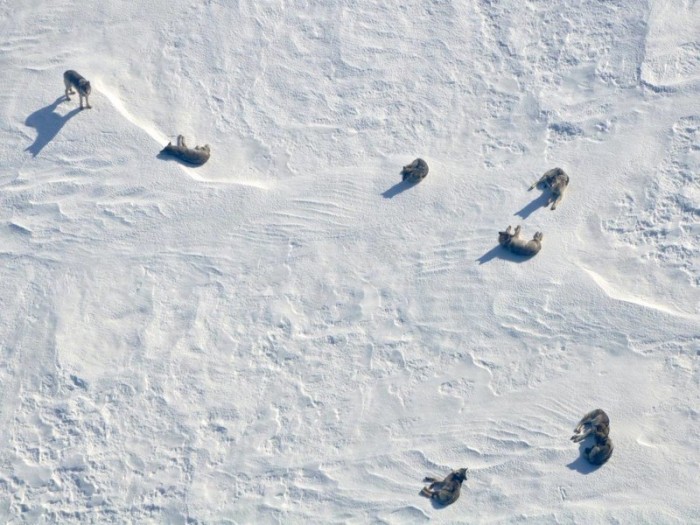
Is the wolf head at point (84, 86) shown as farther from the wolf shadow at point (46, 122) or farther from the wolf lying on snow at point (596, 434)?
the wolf lying on snow at point (596, 434)

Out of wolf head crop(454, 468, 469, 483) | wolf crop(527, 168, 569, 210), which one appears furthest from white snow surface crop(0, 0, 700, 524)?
wolf head crop(454, 468, 469, 483)

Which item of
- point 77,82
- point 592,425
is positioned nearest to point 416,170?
point 592,425

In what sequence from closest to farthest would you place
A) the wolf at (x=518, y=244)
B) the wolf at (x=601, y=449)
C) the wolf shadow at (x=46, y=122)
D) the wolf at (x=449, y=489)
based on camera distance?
the wolf at (x=449, y=489)
the wolf at (x=601, y=449)
the wolf at (x=518, y=244)
the wolf shadow at (x=46, y=122)

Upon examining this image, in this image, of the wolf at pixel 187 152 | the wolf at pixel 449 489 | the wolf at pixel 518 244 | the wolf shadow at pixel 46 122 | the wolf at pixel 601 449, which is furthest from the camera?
the wolf shadow at pixel 46 122

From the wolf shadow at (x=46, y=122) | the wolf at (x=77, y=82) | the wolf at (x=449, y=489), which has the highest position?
the wolf at (x=77, y=82)

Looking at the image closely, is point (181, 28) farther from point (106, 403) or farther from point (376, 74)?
point (106, 403)

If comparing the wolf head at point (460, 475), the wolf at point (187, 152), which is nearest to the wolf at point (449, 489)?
the wolf head at point (460, 475)
